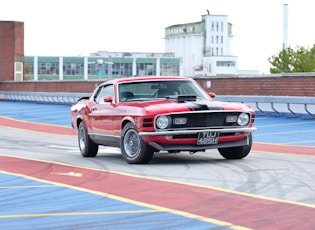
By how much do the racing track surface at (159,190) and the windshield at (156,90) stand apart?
1.15 metres

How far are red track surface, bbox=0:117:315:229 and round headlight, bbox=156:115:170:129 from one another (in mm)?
1299

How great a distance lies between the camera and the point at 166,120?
13.8 m

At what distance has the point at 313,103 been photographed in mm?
28109

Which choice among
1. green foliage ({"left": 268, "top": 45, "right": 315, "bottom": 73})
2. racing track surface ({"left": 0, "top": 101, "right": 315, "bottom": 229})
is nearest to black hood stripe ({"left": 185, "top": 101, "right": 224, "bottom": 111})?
racing track surface ({"left": 0, "top": 101, "right": 315, "bottom": 229})

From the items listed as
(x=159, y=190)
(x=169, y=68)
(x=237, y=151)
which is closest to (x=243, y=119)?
(x=237, y=151)

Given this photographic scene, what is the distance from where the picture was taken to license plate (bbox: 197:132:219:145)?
1388cm

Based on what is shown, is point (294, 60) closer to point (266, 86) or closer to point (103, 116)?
point (266, 86)

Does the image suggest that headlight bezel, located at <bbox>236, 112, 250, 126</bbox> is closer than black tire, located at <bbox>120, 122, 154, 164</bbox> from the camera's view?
No

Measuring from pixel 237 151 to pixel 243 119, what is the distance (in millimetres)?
775

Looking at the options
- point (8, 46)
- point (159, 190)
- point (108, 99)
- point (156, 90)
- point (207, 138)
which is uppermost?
point (8, 46)

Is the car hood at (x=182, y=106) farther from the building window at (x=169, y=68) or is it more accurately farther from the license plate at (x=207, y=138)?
the building window at (x=169, y=68)

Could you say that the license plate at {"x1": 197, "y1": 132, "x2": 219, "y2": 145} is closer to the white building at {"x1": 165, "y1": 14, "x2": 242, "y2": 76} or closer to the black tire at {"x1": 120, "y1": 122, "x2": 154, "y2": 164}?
the black tire at {"x1": 120, "y1": 122, "x2": 154, "y2": 164}

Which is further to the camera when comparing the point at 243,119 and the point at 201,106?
the point at 243,119

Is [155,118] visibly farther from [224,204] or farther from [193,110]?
[224,204]
